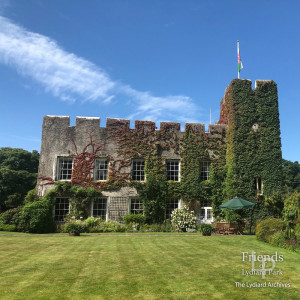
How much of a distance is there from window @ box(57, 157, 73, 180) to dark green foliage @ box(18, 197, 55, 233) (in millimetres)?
2960

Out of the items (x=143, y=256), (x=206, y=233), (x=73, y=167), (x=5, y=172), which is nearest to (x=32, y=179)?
(x=5, y=172)

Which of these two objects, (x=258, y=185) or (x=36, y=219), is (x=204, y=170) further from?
(x=36, y=219)

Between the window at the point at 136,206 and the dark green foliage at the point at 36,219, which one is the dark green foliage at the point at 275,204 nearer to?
the window at the point at 136,206

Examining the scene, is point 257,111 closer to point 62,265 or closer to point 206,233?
point 206,233

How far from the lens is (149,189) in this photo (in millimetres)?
20969

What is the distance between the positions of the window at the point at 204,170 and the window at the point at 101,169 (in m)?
7.14

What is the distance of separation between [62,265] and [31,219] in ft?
37.6

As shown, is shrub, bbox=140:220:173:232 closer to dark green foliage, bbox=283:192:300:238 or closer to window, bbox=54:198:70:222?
window, bbox=54:198:70:222

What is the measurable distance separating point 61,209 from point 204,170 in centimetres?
1082

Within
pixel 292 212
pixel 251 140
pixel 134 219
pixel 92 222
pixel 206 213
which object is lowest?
pixel 92 222

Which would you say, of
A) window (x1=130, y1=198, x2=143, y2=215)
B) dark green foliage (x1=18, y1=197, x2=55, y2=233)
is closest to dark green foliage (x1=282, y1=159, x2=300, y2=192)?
window (x1=130, y1=198, x2=143, y2=215)

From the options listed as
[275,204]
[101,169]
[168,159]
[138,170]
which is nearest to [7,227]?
[101,169]

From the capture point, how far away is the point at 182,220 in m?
19.8

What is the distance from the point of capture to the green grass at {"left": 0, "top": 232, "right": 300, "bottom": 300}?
527 centimetres
